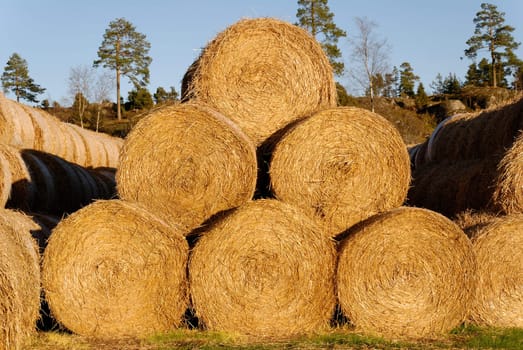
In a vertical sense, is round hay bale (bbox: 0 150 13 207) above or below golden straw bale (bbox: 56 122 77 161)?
below

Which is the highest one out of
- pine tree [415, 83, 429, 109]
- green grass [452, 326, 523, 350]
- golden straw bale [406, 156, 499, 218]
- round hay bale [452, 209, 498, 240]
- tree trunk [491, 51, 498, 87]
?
tree trunk [491, 51, 498, 87]

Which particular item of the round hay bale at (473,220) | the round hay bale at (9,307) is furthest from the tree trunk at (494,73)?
the round hay bale at (9,307)

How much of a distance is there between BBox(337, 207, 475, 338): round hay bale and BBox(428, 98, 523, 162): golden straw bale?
1772mm

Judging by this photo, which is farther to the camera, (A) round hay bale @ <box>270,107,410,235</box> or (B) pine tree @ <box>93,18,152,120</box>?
(B) pine tree @ <box>93,18,152,120</box>

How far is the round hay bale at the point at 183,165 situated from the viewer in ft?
20.0

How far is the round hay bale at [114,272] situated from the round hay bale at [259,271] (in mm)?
259

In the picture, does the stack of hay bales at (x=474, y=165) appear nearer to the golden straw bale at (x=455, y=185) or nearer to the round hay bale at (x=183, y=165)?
the golden straw bale at (x=455, y=185)

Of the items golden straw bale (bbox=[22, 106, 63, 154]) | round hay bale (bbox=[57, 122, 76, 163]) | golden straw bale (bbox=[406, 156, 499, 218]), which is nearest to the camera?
golden straw bale (bbox=[406, 156, 499, 218])

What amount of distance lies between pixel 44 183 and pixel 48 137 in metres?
1.70

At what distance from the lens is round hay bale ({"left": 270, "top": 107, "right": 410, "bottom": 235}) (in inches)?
240

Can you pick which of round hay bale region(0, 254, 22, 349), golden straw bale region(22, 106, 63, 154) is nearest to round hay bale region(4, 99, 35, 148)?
golden straw bale region(22, 106, 63, 154)

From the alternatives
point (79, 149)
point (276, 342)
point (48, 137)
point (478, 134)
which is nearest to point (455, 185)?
point (478, 134)

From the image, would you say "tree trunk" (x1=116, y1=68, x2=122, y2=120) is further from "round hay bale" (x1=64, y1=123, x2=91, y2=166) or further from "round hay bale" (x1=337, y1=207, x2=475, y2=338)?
"round hay bale" (x1=337, y1=207, x2=475, y2=338)

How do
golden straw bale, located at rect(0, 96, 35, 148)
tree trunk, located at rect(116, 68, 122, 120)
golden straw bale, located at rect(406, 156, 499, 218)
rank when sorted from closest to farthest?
golden straw bale, located at rect(406, 156, 499, 218), golden straw bale, located at rect(0, 96, 35, 148), tree trunk, located at rect(116, 68, 122, 120)
